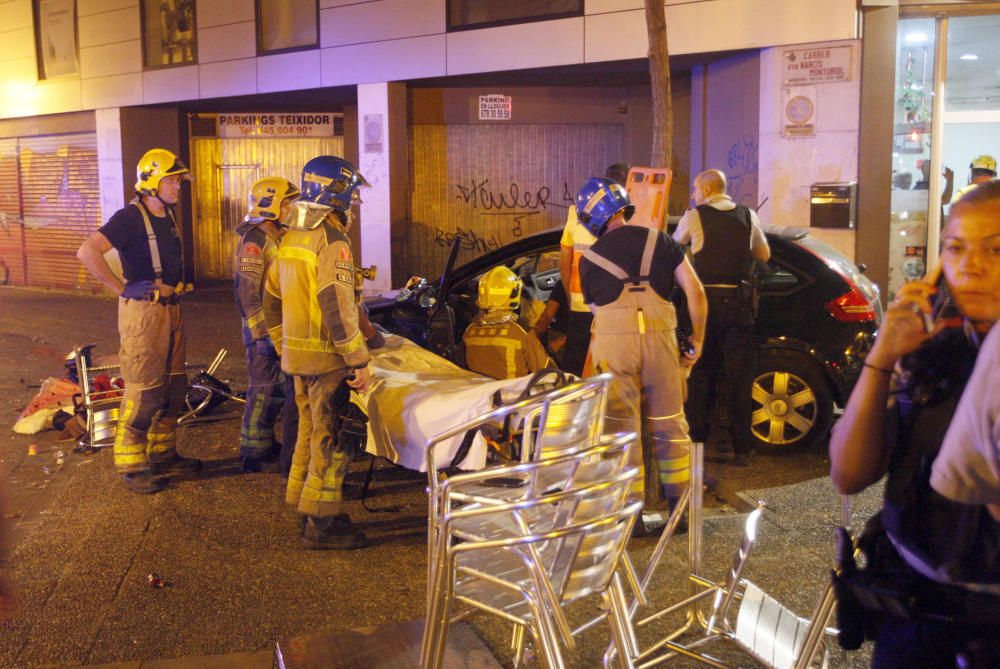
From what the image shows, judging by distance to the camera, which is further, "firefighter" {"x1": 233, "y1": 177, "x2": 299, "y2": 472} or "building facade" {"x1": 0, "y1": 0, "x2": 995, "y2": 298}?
"building facade" {"x1": 0, "y1": 0, "x2": 995, "y2": 298}

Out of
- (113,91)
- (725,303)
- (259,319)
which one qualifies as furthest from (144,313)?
(113,91)

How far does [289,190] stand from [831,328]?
12.9 feet

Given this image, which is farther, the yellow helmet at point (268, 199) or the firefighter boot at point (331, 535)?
the yellow helmet at point (268, 199)

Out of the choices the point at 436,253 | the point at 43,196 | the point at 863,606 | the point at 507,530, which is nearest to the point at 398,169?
the point at 436,253

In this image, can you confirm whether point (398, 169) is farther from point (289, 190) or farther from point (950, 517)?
point (950, 517)

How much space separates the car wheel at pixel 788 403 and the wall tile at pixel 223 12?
13.2 meters

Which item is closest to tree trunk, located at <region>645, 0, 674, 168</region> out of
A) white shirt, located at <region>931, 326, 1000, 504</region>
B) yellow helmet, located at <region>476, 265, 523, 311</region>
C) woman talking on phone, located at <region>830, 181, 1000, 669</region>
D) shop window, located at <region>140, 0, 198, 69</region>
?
yellow helmet, located at <region>476, 265, 523, 311</region>

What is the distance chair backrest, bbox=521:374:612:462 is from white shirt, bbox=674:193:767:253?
373 cm

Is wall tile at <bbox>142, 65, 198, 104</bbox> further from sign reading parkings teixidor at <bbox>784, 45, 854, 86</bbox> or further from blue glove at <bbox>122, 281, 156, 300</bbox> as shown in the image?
blue glove at <bbox>122, 281, 156, 300</bbox>

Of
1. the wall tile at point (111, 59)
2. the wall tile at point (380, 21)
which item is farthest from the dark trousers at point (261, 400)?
the wall tile at point (111, 59)

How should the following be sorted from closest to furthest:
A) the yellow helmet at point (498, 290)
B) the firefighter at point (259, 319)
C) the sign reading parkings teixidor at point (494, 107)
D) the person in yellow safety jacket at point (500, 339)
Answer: the person in yellow safety jacket at point (500, 339), the yellow helmet at point (498, 290), the firefighter at point (259, 319), the sign reading parkings teixidor at point (494, 107)

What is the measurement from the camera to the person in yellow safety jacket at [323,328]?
528cm

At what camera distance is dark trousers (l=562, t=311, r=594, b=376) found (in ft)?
22.6

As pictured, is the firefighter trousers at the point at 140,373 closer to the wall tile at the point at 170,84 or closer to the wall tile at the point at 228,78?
the wall tile at the point at 228,78
